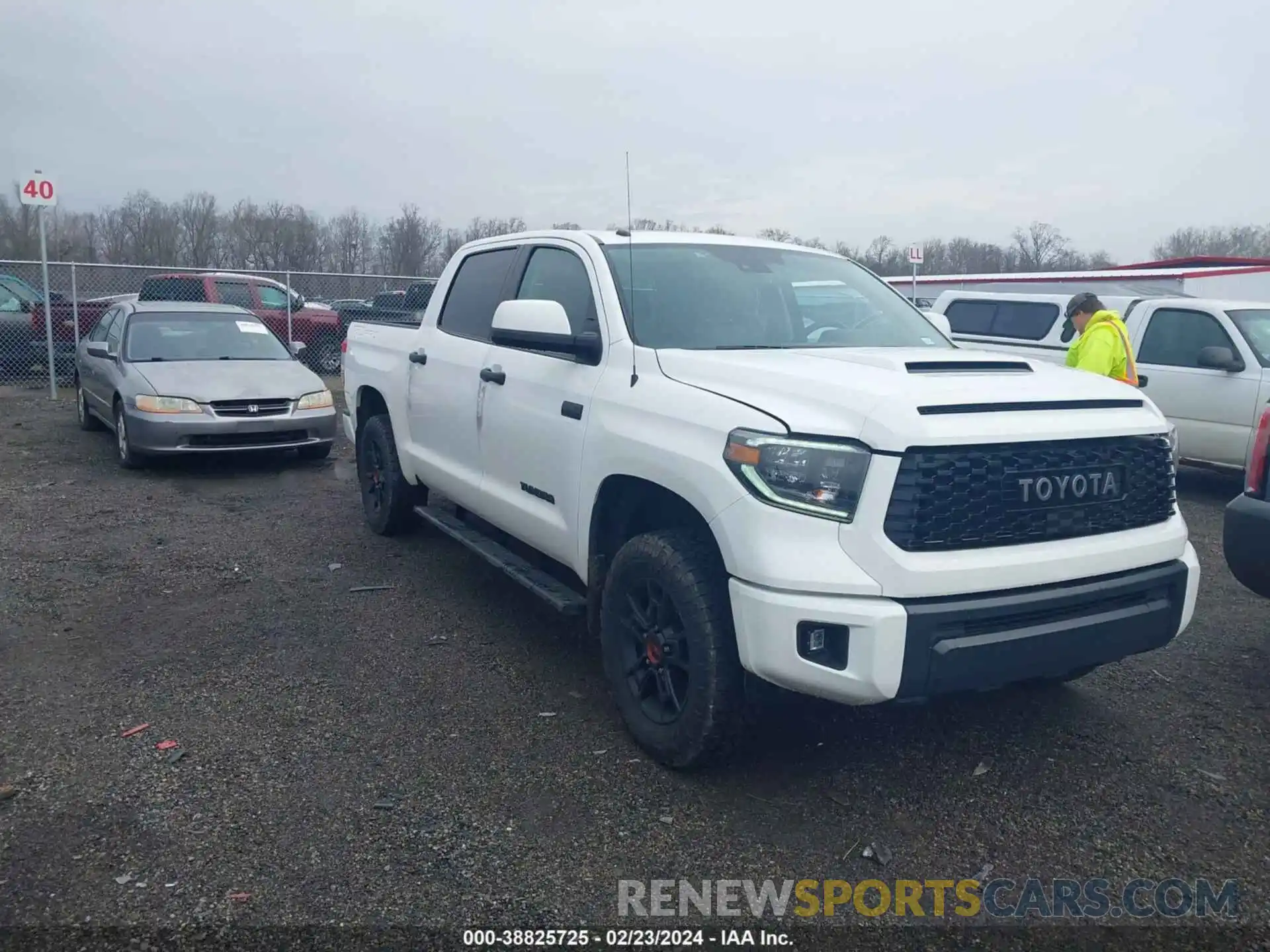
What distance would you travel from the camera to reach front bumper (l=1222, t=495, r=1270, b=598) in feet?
13.1

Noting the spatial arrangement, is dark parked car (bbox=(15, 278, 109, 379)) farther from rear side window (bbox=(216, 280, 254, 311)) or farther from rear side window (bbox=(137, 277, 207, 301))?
rear side window (bbox=(216, 280, 254, 311))

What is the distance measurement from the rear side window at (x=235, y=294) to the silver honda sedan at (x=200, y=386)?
17.0 feet

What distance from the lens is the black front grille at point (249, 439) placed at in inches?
353

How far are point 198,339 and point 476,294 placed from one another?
5.70m

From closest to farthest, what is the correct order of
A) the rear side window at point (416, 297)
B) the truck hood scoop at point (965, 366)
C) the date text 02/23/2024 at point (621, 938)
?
the date text 02/23/2024 at point (621, 938) < the truck hood scoop at point (965, 366) < the rear side window at point (416, 297)

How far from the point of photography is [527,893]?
2891mm

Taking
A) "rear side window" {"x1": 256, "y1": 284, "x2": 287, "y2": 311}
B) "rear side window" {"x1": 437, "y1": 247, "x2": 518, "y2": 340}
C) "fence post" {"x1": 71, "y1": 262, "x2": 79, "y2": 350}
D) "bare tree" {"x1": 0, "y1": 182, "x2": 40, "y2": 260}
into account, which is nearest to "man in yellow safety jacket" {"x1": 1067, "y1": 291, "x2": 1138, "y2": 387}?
"rear side window" {"x1": 437, "y1": 247, "x2": 518, "y2": 340}

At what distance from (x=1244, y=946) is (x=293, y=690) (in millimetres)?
3557

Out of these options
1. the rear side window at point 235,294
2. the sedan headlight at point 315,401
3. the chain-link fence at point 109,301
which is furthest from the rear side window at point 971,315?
the rear side window at point 235,294

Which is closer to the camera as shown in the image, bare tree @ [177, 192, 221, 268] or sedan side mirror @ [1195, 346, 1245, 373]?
sedan side mirror @ [1195, 346, 1245, 373]

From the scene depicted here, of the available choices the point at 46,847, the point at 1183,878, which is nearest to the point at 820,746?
the point at 1183,878

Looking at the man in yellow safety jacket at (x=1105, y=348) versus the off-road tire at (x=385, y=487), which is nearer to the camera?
the off-road tire at (x=385, y=487)

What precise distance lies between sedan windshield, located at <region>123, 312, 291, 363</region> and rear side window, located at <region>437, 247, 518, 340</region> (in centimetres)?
497

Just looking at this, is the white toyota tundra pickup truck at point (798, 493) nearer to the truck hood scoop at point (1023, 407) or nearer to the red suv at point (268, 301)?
the truck hood scoop at point (1023, 407)
